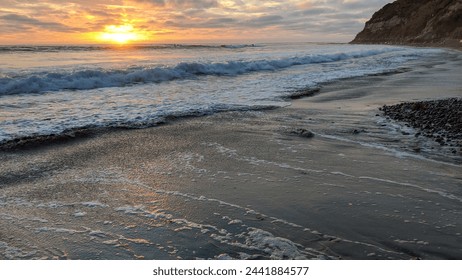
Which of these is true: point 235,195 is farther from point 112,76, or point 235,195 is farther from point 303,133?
point 112,76

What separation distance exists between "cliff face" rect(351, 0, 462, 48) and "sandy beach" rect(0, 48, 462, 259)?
253 feet

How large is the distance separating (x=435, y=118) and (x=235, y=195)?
5975 millimetres

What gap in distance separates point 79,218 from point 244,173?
2317 mm

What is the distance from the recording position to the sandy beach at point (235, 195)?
358 centimetres

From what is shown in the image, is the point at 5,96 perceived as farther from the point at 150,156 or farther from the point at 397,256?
the point at 397,256

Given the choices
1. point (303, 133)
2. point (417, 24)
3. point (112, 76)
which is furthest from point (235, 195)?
point (417, 24)

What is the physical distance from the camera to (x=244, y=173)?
5582 millimetres

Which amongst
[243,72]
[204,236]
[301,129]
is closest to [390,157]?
[301,129]

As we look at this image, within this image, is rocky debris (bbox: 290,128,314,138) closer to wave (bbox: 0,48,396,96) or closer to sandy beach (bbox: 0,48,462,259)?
sandy beach (bbox: 0,48,462,259)

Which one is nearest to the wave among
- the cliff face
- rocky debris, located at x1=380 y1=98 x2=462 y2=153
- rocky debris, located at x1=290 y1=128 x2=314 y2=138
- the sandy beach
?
the sandy beach

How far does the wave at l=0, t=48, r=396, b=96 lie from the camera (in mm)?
14469

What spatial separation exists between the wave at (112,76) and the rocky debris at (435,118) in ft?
37.3

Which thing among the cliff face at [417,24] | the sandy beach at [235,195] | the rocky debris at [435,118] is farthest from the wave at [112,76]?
the cliff face at [417,24]

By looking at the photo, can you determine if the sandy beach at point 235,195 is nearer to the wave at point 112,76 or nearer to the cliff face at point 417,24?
the wave at point 112,76
